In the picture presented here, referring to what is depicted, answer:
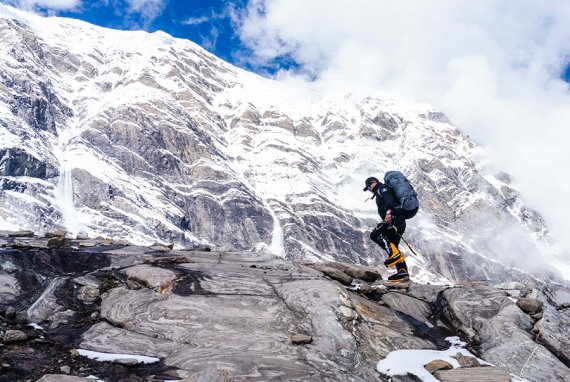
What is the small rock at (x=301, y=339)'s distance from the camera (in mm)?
10367

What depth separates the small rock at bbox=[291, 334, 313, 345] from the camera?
10.4 m

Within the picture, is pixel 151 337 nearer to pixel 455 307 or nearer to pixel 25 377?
pixel 25 377

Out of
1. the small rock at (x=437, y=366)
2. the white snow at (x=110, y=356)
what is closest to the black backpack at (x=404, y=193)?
the small rock at (x=437, y=366)

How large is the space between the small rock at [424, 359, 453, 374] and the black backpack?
24.2ft

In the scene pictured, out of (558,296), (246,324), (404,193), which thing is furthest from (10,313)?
(558,296)

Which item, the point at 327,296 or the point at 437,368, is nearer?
the point at 437,368

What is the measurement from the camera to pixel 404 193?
16.8 m

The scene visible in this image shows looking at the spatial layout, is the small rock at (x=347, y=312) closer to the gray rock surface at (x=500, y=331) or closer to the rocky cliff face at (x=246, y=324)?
the rocky cliff face at (x=246, y=324)

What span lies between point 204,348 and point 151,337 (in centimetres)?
134

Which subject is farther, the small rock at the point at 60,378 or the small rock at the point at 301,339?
the small rock at the point at 301,339

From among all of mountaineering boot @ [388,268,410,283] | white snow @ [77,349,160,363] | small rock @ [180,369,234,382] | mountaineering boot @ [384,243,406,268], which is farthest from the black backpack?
small rock @ [180,369,234,382]

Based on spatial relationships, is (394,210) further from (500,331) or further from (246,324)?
(246,324)

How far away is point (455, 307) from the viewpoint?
13586 mm

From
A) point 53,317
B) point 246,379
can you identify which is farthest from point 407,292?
point 53,317
